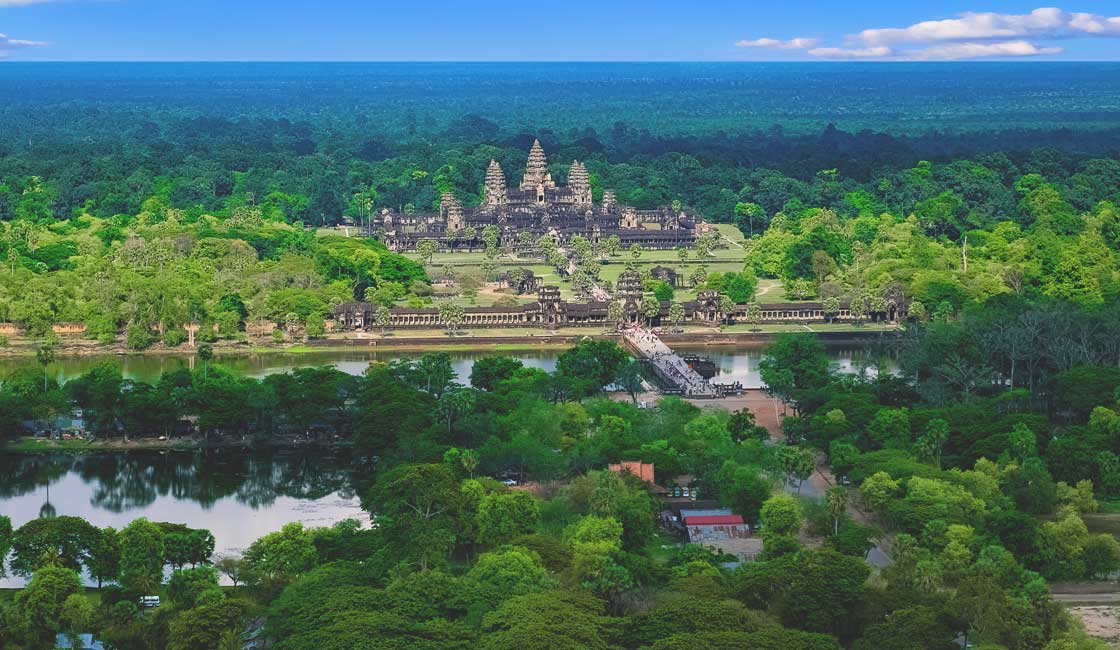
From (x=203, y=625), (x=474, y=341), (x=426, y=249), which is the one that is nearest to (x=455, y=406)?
(x=203, y=625)

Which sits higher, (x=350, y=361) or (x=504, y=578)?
(x=504, y=578)

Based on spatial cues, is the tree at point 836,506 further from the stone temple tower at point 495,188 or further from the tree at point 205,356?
the stone temple tower at point 495,188

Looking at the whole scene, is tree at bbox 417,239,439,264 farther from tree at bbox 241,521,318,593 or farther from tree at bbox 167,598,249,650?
tree at bbox 167,598,249,650

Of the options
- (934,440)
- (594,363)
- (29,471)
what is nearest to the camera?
(934,440)

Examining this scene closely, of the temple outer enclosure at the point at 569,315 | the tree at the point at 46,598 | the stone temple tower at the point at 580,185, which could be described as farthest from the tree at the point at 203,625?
the stone temple tower at the point at 580,185

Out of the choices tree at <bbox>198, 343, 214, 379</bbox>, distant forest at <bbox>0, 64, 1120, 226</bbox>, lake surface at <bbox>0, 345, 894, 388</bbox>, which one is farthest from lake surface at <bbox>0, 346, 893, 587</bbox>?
distant forest at <bbox>0, 64, 1120, 226</bbox>

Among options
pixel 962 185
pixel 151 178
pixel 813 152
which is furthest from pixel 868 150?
pixel 151 178

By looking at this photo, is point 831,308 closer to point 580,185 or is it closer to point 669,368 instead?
point 669,368
